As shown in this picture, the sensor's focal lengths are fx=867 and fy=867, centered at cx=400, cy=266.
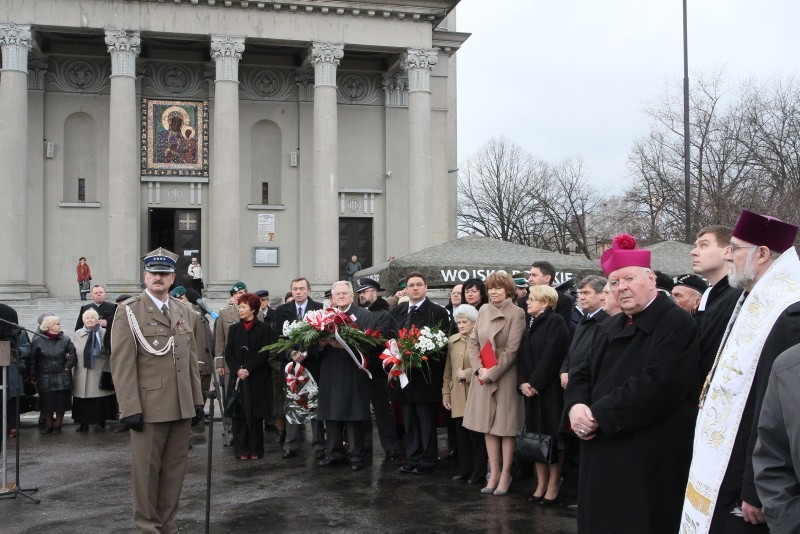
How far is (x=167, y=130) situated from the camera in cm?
3512

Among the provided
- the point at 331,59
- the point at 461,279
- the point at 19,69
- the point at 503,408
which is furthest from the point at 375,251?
the point at 503,408

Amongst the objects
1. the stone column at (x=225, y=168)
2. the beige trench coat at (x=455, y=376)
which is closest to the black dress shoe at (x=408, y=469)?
the beige trench coat at (x=455, y=376)

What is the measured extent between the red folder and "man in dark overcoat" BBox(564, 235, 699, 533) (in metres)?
3.99

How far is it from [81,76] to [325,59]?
9.92 metres

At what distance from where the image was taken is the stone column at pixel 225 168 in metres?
32.9

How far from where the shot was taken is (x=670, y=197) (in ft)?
118

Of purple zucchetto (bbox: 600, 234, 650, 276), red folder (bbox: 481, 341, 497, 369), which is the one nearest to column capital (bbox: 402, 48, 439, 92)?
red folder (bbox: 481, 341, 497, 369)

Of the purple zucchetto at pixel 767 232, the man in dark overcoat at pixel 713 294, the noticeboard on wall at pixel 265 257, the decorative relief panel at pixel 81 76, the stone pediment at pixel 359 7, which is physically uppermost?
the stone pediment at pixel 359 7

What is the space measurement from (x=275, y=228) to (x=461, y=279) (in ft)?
77.1

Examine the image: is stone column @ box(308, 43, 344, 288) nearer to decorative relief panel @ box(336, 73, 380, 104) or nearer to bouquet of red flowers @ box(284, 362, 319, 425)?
decorative relief panel @ box(336, 73, 380, 104)

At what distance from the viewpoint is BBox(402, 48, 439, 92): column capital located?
1363 inches

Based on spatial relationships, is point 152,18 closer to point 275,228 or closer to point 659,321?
point 275,228

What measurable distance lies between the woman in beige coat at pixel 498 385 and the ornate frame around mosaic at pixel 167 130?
27.6 m

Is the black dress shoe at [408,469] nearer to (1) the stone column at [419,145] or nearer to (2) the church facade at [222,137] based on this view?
(2) the church facade at [222,137]
